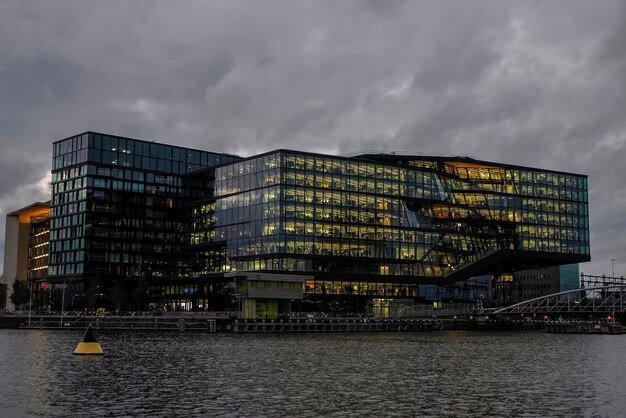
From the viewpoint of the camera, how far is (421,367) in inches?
2260

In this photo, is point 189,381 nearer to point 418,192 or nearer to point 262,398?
point 262,398

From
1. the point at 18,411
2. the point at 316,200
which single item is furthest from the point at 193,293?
the point at 18,411

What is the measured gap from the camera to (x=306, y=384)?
44.8m

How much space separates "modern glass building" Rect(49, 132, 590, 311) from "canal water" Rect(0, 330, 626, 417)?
73845mm

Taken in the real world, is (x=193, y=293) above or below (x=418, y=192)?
below

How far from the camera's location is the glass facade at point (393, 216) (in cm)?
16200

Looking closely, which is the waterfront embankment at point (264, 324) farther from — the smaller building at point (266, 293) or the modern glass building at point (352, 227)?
the modern glass building at point (352, 227)

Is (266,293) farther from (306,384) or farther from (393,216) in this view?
(306,384)

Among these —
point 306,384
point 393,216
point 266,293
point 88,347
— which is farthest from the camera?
point 393,216

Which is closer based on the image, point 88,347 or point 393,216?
point 88,347

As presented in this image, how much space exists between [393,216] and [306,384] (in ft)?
423

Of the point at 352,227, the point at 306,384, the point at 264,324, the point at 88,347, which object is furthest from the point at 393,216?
the point at 306,384

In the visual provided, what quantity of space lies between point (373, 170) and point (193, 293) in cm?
5151

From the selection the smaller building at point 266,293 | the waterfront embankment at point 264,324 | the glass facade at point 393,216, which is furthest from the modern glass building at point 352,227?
the waterfront embankment at point 264,324
